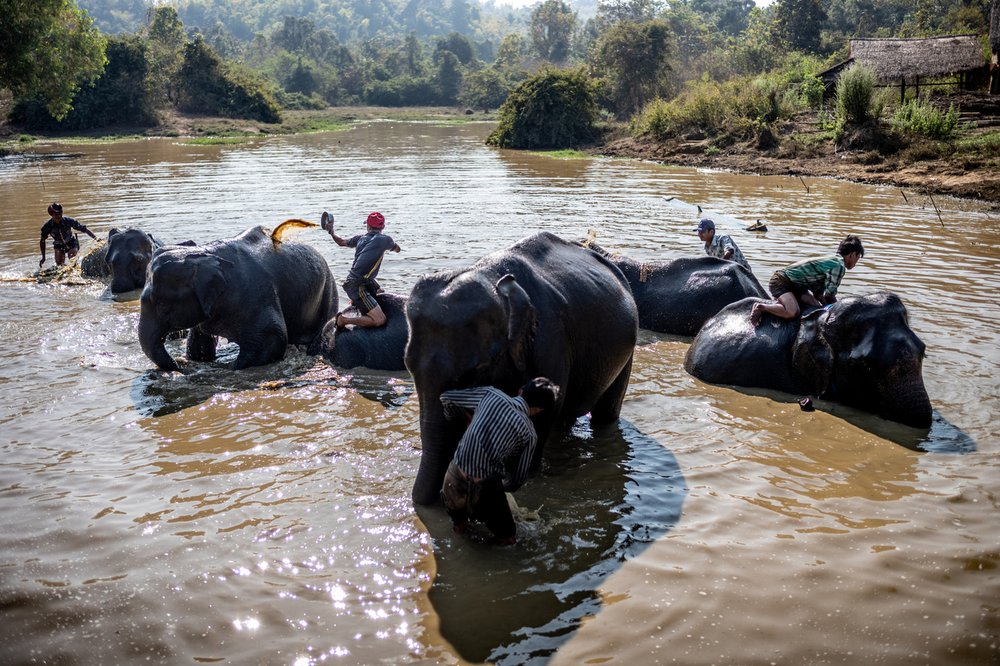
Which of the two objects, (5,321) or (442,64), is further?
(442,64)

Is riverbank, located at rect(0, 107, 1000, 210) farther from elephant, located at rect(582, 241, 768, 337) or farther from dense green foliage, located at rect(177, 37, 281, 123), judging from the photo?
A: dense green foliage, located at rect(177, 37, 281, 123)

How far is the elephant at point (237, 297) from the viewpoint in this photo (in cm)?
820

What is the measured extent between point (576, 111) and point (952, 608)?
131 ft

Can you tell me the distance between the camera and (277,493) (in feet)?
19.1

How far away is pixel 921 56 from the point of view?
108 ft

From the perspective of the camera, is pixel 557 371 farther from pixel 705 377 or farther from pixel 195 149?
pixel 195 149

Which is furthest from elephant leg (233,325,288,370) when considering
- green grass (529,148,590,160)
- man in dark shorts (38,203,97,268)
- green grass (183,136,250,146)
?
green grass (183,136,250,146)

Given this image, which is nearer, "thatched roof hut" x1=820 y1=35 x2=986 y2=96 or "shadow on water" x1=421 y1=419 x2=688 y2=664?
"shadow on water" x1=421 y1=419 x2=688 y2=664

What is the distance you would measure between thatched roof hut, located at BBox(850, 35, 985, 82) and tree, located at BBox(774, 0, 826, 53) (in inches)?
1252

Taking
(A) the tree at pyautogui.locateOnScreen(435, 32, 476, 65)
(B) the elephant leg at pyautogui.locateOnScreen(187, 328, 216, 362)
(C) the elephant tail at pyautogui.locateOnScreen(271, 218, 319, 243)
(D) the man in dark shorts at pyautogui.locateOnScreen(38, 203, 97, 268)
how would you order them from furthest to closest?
(A) the tree at pyautogui.locateOnScreen(435, 32, 476, 65) → (D) the man in dark shorts at pyautogui.locateOnScreen(38, 203, 97, 268) → (B) the elephant leg at pyautogui.locateOnScreen(187, 328, 216, 362) → (C) the elephant tail at pyautogui.locateOnScreen(271, 218, 319, 243)

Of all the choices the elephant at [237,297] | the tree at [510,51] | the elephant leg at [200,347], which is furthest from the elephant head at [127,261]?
the tree at [510,51]

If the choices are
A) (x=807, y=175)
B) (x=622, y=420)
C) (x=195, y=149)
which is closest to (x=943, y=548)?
(x=622, y=420)

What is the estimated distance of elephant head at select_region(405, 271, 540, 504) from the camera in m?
4.70

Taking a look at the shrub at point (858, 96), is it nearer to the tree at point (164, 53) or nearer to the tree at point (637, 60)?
the tree at point (637, 60)
